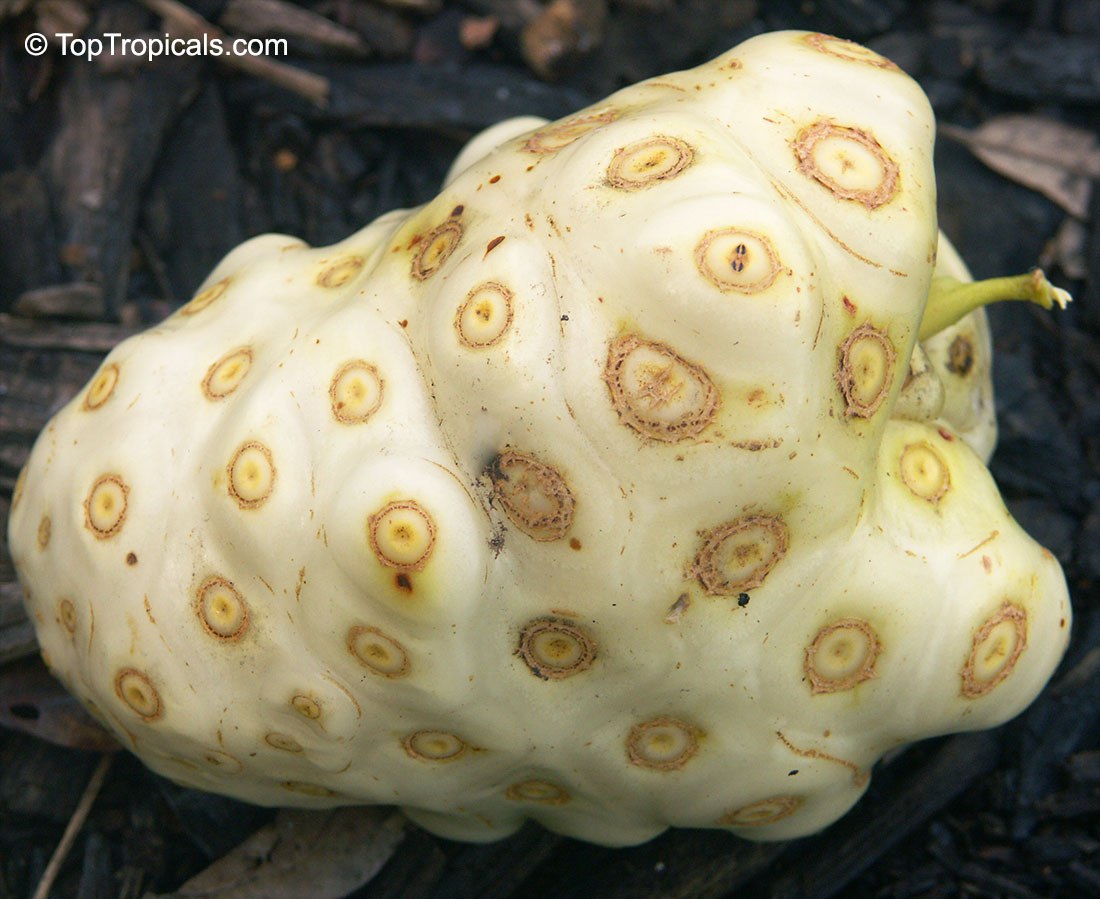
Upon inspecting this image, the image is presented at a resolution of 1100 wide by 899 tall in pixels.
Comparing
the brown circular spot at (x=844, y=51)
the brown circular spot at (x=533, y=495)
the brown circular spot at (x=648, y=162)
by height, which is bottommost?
the brown circular spot at (x=533, y=495)

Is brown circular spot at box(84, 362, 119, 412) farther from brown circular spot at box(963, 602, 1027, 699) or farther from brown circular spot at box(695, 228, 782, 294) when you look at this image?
brown circular spot at box(963, 602, 1027, 699)

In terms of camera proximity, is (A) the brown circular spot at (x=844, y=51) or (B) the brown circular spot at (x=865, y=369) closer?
(B) the brown circular spot at (x=865, y=369)

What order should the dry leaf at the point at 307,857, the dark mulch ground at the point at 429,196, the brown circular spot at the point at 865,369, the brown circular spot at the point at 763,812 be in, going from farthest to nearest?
1. the dark mulch ground at the point at 429,196
2. the dry leaf at the point at 307,857
3. the brown circular spot at the point at 763,812
4. the brown circular spot at the point at 865,369

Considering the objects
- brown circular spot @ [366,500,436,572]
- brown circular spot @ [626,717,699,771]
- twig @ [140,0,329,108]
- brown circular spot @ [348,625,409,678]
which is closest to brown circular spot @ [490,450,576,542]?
brown circular spot @ [366,500,436,572]

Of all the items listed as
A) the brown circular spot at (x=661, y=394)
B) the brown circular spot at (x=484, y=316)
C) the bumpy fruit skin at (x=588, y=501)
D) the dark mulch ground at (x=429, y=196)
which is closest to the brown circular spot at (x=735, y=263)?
the bumpy fruit skin at (x=588, y=501)

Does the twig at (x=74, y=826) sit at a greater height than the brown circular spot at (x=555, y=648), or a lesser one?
lesser

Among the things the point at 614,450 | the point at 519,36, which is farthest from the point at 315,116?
the point at 614,450

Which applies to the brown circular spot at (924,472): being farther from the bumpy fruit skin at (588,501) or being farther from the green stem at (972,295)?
the green stem at (972,295)

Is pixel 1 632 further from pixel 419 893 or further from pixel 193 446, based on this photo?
pixel 419 893
